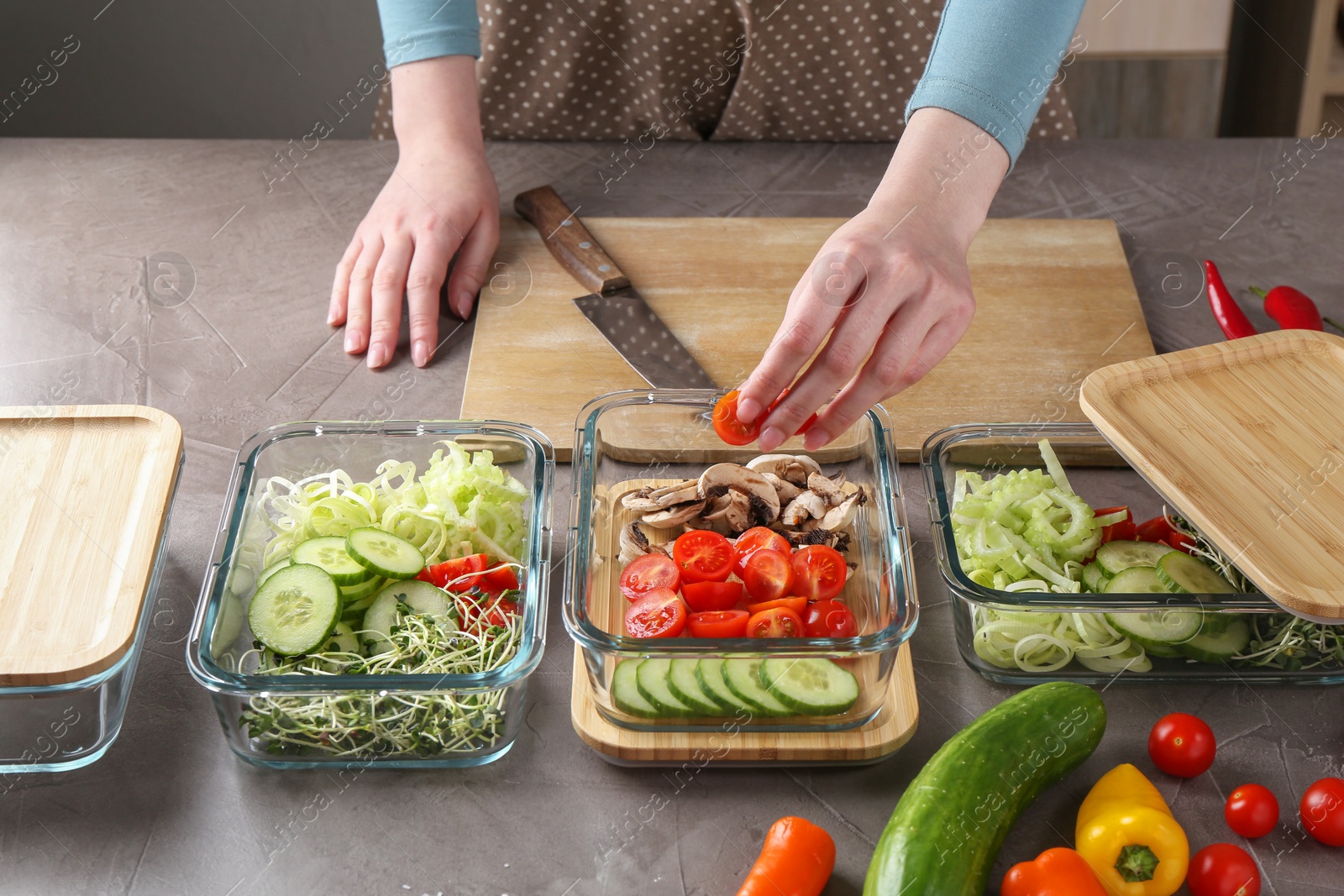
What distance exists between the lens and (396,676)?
1.15m

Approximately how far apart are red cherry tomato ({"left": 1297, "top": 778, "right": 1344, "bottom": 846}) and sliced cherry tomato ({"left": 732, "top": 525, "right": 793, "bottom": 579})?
634 millimetres

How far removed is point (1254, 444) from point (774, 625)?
691 mm

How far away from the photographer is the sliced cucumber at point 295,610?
1223 millimetres

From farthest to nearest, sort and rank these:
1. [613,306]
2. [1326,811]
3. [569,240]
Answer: [569,240] < [613,306] < [1326,811]

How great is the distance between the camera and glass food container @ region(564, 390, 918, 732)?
1.16 metres

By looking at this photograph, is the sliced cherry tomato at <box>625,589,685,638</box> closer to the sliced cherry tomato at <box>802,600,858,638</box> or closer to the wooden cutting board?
the sliced cherry tomato at <box>802,600,858,638</box>

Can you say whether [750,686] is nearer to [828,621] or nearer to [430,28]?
[828,621]

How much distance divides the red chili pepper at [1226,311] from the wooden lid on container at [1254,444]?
29cm

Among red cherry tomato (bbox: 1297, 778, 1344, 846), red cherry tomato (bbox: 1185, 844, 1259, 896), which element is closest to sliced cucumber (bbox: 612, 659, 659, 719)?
red cherry tomato (bbox: 1185, 844, 1259, 896)

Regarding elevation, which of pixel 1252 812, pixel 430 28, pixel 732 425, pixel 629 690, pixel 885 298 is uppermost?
pixel 430 28

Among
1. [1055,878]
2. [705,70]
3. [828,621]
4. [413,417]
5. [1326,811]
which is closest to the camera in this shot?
[1055,878]

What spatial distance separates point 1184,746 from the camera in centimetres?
123

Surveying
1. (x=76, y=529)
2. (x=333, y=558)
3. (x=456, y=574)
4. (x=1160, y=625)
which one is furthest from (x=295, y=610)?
(x=1160, y=625)

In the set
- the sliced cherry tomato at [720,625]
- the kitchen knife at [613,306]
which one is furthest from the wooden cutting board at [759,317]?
the sliced cherry tomato at [720,625]
